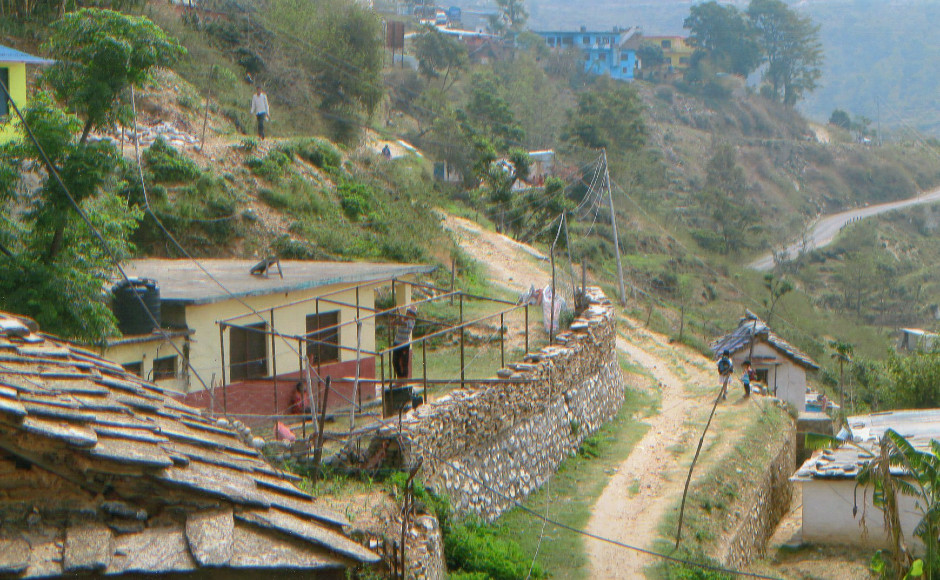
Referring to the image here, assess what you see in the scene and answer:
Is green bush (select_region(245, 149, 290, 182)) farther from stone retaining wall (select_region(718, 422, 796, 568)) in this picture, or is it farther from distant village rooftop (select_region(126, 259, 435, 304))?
stone retaining wall (select_region(718, 422, 796, 568))

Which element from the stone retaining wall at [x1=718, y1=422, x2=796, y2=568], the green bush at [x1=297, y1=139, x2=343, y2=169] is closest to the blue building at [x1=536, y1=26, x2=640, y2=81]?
the green bush at [x1=297, y1=139, x2=343, y2=169]

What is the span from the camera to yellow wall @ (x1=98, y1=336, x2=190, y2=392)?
49.7 feet

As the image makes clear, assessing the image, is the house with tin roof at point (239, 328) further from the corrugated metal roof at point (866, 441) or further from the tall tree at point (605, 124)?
the tall tree at point (605, 124)

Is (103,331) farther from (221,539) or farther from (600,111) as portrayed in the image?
(600,111)

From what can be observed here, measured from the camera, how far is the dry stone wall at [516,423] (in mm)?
12633

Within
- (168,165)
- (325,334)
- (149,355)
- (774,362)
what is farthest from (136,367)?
(774,362)

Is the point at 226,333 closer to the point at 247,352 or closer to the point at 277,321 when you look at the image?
the point at 247,352

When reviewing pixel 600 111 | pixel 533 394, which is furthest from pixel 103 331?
pixel 600 111

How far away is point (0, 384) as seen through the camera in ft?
18.1

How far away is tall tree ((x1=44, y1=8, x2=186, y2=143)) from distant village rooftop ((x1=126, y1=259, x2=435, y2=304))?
3767 millimetres

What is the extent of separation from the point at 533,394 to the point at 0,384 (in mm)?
11076

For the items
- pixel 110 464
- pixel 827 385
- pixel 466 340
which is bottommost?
pixel 827 385

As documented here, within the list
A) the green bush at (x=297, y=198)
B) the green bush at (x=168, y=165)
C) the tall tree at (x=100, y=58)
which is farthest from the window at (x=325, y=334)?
the green bush at (x=297, y=198)

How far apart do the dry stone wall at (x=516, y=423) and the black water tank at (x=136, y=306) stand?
5348 mm
